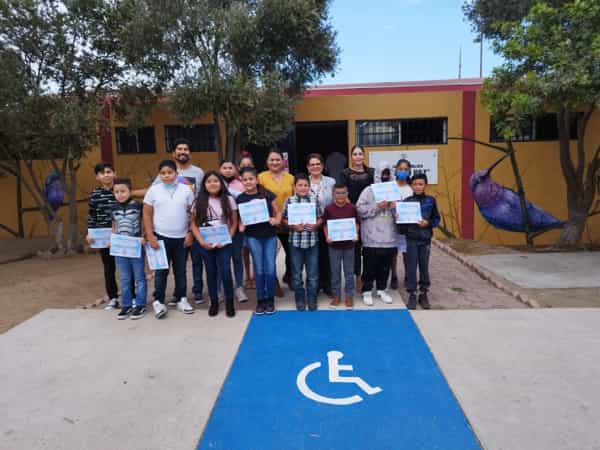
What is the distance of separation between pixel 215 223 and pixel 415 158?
8.02 meters

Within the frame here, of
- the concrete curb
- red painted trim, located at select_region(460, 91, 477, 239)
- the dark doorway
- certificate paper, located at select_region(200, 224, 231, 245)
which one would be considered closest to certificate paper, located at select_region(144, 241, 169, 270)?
certificate paper, located at select_region(200, 224, 231, 245)

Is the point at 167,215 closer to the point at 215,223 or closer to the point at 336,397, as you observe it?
the point at 215,223

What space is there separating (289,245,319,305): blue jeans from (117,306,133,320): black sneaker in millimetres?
1831

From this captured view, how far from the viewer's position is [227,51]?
8.18 metres

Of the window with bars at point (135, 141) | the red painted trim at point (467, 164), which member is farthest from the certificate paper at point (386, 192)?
the window with bars at point (135, 141)

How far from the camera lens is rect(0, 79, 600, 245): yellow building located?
34.8ft

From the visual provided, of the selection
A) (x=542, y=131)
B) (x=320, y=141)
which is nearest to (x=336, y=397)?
(x=542, y=131)

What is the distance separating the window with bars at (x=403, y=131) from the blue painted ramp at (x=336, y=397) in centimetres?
786

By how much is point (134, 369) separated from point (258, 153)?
913 cm

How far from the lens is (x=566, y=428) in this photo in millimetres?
2377

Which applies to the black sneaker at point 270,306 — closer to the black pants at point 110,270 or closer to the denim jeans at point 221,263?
the denim jeans at point 221,263

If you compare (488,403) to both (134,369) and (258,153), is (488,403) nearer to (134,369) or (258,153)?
(134,369)

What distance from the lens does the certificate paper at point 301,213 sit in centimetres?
412

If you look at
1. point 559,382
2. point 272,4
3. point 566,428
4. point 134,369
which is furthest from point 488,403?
point 272,4
